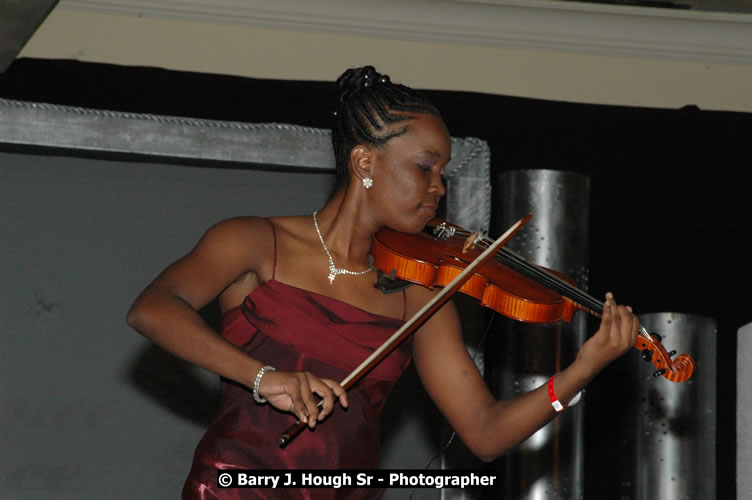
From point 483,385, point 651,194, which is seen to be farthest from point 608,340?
point 651,194

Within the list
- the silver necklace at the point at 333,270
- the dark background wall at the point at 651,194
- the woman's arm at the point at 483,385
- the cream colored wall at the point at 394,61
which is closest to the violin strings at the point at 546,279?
the woman's arm at the point at 483,385

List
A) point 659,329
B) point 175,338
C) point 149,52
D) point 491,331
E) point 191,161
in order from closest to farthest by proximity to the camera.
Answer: point 175,338 → point 659,329 → point 491,331 → point 191,161 → point 149,52

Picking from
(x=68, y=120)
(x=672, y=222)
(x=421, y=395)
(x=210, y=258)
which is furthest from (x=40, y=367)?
(x=672, y=222)

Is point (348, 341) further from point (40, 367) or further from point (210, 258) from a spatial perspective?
point (40, 367)

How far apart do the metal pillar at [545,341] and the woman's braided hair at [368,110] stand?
667 mm

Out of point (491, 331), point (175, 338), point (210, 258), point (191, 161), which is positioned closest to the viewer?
point (175, 338)

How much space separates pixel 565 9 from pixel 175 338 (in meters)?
2.41

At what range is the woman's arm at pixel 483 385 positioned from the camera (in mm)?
2152

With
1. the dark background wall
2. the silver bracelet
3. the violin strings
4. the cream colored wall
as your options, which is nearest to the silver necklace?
the violin strings

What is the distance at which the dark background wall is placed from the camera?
3.76m

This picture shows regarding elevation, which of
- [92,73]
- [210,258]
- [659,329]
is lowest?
[210,258]

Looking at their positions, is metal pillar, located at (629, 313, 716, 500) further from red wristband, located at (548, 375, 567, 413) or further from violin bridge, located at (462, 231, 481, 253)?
red wristband, located at (548, 375, 567, 413)

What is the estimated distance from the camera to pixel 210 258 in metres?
2.10

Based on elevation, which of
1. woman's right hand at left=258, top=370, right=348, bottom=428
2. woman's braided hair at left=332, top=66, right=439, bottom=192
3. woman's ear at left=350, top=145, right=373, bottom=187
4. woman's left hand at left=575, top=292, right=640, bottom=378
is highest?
woman's braided hair at left=332, top=66, right=439, bottom=192
